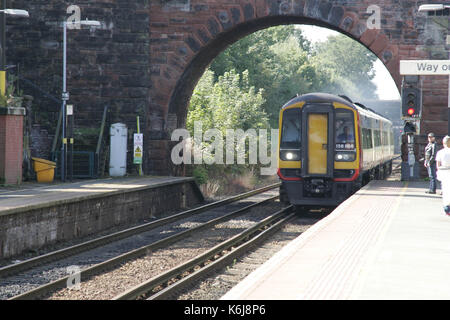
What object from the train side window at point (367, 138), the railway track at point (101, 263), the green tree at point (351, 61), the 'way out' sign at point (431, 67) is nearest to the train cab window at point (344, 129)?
the train side window at point (367, 138)

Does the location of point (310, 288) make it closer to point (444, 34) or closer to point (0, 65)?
point (0, 65)

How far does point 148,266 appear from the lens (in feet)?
38.2

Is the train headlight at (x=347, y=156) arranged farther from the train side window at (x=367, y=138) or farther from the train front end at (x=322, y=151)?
the train side window at (x=367, y=138)

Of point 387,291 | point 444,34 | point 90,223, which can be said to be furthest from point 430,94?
point 387,291

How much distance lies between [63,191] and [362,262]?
415 inches

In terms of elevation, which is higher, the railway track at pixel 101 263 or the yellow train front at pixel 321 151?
the yellow train front at pixel 321 151

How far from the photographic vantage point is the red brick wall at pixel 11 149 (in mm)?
18328

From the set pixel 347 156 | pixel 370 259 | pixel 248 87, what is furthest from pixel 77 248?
pixel 248 87

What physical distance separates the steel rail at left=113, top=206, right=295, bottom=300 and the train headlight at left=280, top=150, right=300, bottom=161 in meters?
1.94

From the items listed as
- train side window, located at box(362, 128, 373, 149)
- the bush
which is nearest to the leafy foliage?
the bush

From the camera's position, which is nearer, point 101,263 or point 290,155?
point 101,263

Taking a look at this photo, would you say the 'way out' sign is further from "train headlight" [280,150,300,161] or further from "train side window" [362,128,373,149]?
"train headlight" [280,150,300,161]

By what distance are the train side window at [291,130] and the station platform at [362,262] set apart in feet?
17.8

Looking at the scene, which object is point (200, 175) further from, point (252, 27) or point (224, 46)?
point (252, 27)
